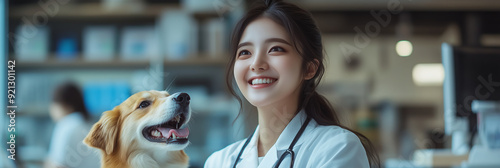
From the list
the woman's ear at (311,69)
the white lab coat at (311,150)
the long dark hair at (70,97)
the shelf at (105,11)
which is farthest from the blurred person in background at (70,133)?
the shelf at (105,11)

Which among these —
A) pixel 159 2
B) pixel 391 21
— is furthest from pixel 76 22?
pixel 391 21

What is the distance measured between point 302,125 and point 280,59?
0.16 m

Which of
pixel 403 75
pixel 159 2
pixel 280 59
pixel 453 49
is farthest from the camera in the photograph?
pixel 403 75

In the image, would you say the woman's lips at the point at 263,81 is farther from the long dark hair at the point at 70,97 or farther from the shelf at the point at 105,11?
the shelf at the point at 105,11

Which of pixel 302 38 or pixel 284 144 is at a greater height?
pixel 302 38

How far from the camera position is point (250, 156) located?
102cm

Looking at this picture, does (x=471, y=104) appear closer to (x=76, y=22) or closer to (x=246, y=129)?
(x=246, y=129)

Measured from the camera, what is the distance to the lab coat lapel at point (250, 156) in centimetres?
101

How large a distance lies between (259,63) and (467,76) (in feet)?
5.08

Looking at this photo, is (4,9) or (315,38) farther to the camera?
(4,9)

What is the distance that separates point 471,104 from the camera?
2182 millimetres

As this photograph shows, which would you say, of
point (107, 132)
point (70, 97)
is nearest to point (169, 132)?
point (107, 132)

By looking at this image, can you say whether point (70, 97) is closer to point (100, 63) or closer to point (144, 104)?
point (100, 63)

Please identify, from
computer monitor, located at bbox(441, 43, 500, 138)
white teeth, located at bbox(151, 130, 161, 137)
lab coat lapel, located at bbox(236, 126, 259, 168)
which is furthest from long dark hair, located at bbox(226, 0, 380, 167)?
computer monitor, located at bbox(441, 43, 500, 138)
